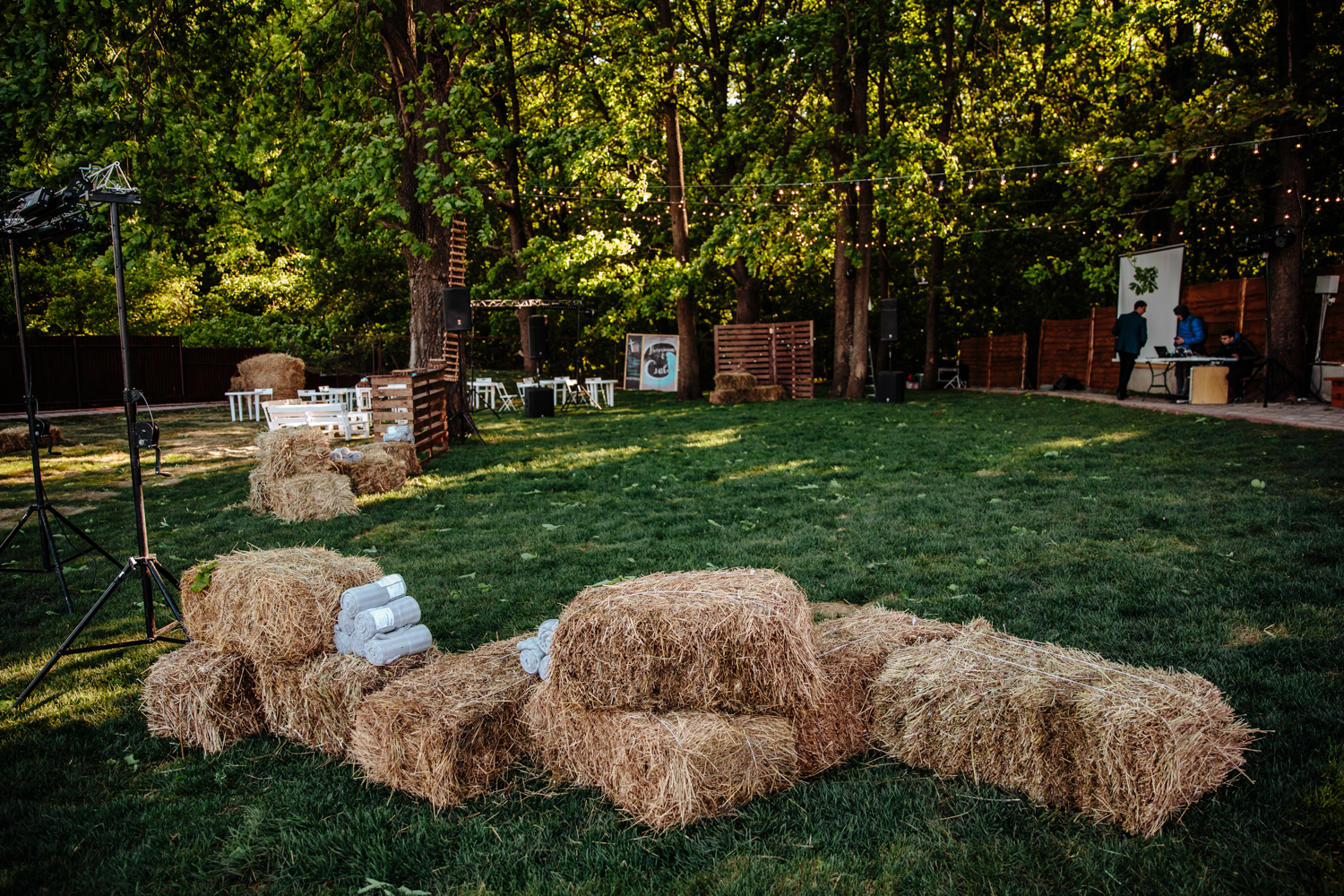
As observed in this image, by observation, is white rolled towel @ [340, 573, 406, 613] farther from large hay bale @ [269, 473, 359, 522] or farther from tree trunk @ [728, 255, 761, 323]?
tree trunk @ [728, 255, 761, 323]

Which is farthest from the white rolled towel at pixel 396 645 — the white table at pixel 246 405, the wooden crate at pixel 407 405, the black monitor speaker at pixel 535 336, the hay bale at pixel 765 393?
the hay bale at pixel 765 393

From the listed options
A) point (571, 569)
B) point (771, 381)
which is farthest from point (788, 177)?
point (571, 569)

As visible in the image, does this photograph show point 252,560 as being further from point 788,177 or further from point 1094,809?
point 788,177

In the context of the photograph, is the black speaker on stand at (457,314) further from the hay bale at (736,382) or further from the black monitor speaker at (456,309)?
the hay bale at (736,382)

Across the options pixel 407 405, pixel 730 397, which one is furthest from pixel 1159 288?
pixel 407 405

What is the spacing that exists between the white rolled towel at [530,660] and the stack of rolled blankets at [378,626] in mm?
523

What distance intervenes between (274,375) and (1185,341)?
20.6m

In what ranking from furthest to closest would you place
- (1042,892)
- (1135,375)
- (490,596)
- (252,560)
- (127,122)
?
(1135,375) → (127,122) → (490,596) → (252,560) → (1042,892)

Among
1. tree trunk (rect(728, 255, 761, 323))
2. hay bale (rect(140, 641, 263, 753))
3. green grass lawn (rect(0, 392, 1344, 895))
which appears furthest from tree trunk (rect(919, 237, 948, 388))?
hay bale (rect(140, 641, 263, 753))

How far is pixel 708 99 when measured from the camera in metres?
19.0

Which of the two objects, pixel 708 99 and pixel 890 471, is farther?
pixel 708 99

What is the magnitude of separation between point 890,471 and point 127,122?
8.61 metres

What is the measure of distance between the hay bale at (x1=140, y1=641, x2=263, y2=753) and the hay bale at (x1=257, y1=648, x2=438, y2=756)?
78 mm

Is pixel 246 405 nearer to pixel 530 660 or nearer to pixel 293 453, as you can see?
pixel 293 453
